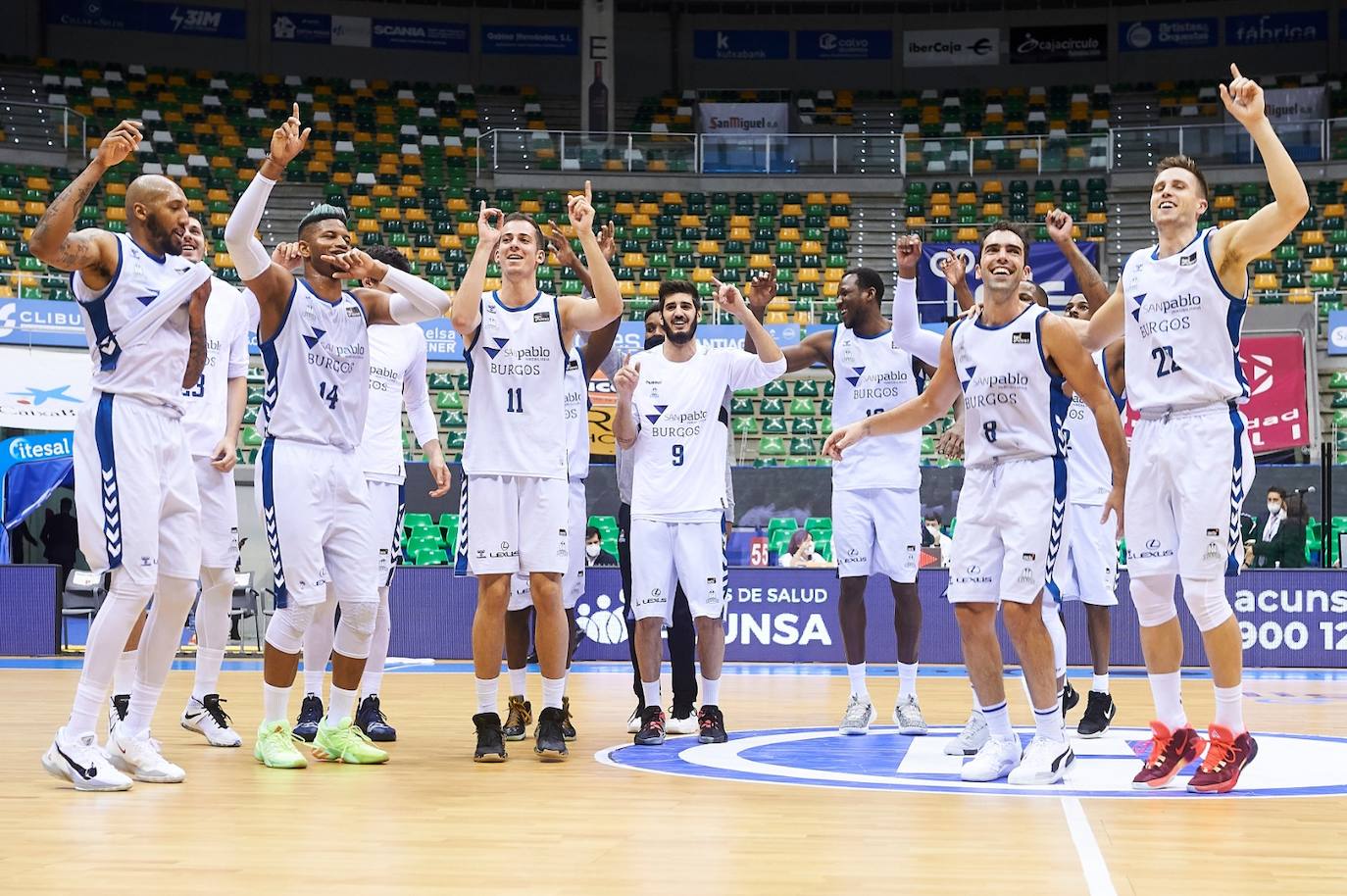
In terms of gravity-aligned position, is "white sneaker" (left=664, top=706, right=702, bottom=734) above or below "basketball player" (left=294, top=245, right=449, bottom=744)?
below

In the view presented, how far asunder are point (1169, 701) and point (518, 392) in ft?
10.4

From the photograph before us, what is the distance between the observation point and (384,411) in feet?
27.3

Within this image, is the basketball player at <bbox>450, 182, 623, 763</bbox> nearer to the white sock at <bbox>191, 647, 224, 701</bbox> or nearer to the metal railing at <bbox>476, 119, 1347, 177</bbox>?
the white sock at <bbox>191, 647, 224, 701</bbox>

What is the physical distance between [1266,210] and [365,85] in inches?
1264

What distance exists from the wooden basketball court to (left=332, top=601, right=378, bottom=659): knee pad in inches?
20.4

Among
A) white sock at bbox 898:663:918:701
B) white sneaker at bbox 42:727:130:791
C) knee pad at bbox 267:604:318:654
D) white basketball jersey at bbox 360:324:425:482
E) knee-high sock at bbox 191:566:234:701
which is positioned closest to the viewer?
white sneaker at bbox 42:727:130:791

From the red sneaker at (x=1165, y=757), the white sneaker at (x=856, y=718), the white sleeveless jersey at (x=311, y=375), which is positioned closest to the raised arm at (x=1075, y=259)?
the red sneaker at (x=1165, y=757)

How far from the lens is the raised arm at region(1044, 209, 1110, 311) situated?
6.71 metres

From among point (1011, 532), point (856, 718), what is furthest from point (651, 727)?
point (1011, 532)

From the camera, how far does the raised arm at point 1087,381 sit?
244 inches

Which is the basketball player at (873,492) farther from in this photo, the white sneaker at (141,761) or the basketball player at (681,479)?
the white sneaker at (141,761)

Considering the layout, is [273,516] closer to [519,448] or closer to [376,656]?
[519,448]

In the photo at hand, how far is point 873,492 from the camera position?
8.39 metres

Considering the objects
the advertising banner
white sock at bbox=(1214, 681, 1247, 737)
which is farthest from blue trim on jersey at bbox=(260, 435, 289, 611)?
the advertising banner
